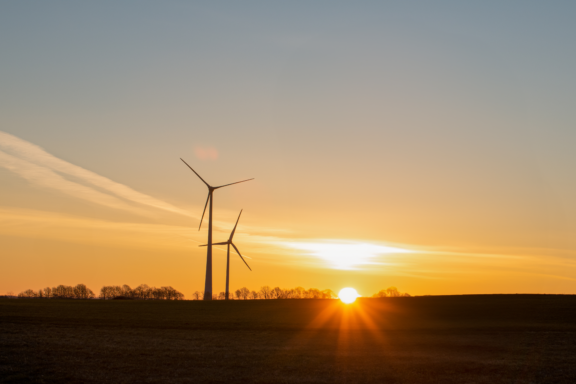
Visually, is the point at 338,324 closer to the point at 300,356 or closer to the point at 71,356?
the point at 300,356

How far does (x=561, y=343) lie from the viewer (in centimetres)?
3888

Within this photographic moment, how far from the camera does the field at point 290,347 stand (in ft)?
83.7

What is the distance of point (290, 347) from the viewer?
36.4m

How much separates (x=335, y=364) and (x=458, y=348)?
1220 centimetres

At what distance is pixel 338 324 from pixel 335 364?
27.0 meters

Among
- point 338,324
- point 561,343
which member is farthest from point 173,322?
point 561,343

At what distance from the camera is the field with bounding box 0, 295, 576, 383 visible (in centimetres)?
2552

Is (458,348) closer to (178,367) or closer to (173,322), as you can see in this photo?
(178,367)

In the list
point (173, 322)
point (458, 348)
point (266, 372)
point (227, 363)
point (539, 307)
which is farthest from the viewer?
point (539, 307)

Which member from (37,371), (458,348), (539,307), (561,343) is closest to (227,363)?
(37,371)

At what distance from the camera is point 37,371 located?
24.1m

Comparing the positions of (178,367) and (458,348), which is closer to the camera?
(178,367)

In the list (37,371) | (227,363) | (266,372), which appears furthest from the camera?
(227,363)

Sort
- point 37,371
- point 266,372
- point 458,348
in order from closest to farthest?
point 37,371 → point 266,372 → point 458,348
